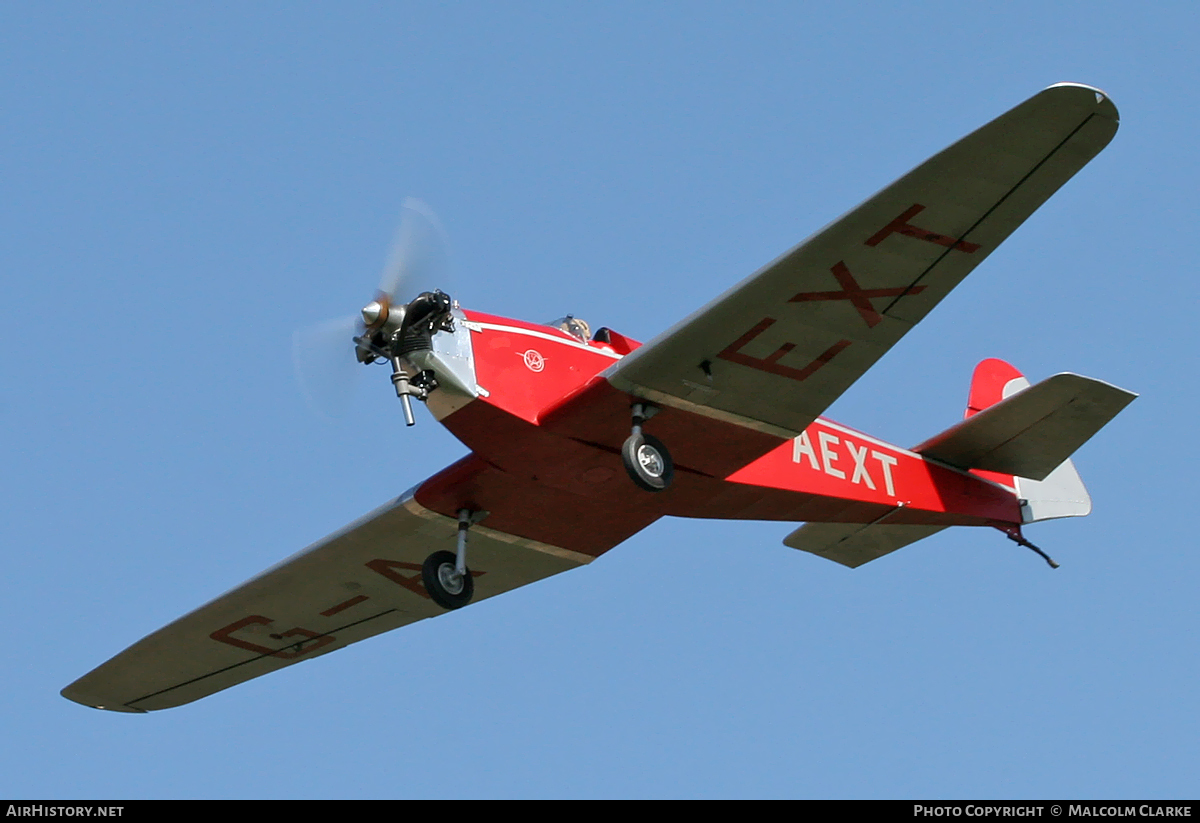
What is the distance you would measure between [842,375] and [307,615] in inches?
265

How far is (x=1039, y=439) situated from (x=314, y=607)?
7.83m

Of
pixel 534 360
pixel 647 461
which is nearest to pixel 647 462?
pixel 647 461

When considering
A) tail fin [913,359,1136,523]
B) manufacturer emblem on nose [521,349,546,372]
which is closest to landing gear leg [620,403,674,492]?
manufacturer emblem on nose [521,349,546,372]

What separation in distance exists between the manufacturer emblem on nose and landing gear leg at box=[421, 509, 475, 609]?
1.99 m

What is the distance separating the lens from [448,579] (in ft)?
48.8

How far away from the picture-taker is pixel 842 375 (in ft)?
47.1

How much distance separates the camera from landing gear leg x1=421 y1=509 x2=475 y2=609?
14.8 metres

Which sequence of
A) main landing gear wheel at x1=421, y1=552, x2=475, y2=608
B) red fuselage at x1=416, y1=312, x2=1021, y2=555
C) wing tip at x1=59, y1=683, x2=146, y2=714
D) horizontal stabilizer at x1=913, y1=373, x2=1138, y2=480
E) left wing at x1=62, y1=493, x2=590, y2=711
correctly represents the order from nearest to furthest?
red fuselage at x1=416, y1=312, x2=1021, y2=555, main landing gear wheel at x1=421, y1=552, x2=475, y2=608, horizontal stabilizer at x1=913, y1=373, x2=1138, y2=480, left wing at x1=62, y1=493, x2=590, y2=711, wing tip at x1=59, y1=683, x2=146, y2=714

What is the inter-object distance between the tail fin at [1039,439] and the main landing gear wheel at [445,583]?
203 inches

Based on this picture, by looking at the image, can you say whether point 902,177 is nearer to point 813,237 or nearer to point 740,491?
point 813,237

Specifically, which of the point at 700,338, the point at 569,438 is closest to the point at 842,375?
the point at 700,338

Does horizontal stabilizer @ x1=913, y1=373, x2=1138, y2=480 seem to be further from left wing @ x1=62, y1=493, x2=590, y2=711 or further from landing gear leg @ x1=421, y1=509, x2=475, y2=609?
landing gear leg @ x1=421, y1=509, x2=475, y2=609

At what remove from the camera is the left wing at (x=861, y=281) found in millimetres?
12438

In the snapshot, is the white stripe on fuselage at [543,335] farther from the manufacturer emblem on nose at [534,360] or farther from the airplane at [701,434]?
the manufacturer emblem on nose at [534,360]
